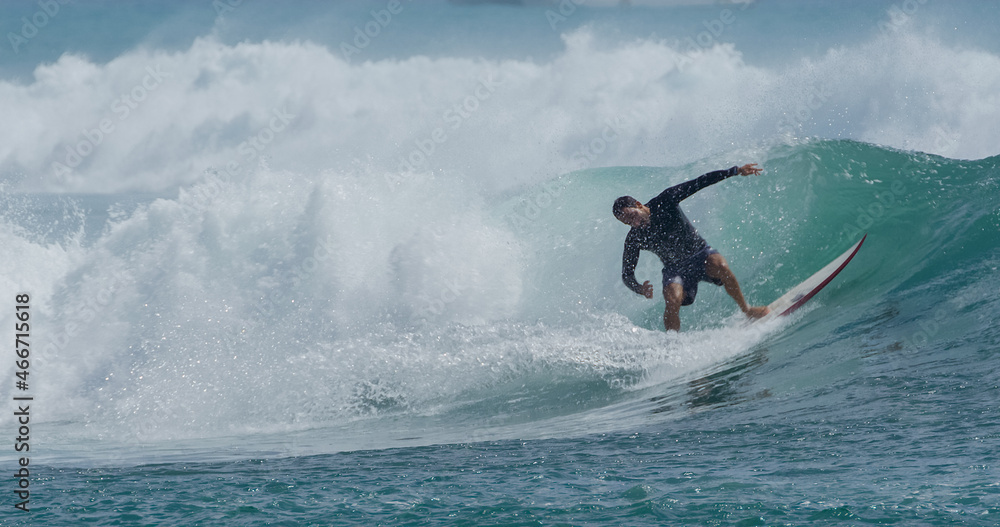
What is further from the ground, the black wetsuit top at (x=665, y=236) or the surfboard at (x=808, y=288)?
the black wetsuit top at (x=665, y=236)

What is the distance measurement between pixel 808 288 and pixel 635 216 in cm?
271

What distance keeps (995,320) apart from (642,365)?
3197 millimetres

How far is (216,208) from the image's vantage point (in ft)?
40.4

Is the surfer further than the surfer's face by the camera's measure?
Yes

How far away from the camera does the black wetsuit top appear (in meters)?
7.84

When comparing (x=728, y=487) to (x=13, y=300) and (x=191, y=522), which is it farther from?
(x=13, y=300)

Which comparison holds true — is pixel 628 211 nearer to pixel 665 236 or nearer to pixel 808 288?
pixel 665 236

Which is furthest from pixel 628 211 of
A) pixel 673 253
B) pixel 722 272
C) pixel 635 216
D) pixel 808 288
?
pixel 808 288

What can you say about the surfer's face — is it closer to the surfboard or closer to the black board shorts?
the black board shorts

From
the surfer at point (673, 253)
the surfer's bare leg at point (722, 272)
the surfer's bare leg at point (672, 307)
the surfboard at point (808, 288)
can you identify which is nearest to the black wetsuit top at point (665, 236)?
the surfer at point (673, 253)

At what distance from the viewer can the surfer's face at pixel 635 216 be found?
24.9ft

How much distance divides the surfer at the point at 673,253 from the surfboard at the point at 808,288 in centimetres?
73

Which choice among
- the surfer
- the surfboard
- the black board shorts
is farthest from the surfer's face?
the surfboard

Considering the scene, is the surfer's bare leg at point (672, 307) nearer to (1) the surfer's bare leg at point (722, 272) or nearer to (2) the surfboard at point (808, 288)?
(1) the surfer's bare leg at point (722, 272)
